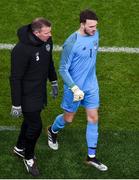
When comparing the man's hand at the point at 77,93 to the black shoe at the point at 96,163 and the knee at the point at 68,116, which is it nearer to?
the knee at the point at 68,116

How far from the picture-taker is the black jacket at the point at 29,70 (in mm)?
7504

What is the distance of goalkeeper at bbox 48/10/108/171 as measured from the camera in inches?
309

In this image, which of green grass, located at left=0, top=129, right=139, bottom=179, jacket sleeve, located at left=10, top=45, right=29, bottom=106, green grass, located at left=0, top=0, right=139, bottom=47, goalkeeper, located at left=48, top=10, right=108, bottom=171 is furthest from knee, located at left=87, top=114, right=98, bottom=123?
green grass, located at left=0, top=0, right=139, bottom=47

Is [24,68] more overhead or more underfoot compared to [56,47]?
more overhead

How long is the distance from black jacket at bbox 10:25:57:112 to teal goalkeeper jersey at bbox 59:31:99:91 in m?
0.25

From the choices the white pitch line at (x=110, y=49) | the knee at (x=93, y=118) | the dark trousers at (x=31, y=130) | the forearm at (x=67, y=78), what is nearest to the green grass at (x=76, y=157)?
the dark trousers at (x=31, y=130)

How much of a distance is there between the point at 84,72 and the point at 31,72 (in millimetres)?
806

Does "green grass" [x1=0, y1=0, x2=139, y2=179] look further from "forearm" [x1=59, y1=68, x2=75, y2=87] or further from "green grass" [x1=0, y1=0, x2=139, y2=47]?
"forearm" [x1=59, y1=68, x2=75, y2=87]

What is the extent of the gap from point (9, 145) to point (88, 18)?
98.1 inches

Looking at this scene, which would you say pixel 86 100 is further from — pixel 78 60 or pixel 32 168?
pixel 32 168

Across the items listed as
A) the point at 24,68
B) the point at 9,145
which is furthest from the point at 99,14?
the point at 24,68

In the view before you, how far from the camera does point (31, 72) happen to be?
7.67 metres

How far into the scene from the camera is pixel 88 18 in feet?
25.3

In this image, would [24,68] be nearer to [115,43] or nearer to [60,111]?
[60,111]
